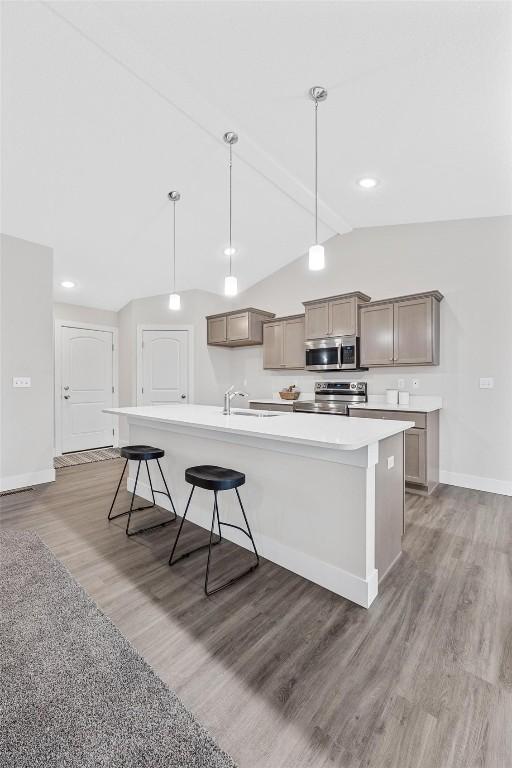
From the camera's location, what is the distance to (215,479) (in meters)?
2.10

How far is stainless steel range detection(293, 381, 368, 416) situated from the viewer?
14.5 ft

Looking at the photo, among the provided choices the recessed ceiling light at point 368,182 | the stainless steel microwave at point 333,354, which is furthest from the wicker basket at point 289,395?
the recessed ceiling light at point 368,182

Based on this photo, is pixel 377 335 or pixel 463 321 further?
pixel 377 335

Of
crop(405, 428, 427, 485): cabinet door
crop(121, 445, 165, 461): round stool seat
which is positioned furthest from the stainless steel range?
crop(121, 445, 165, 461): round stool seat

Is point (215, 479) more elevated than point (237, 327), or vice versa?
point (237, 327)

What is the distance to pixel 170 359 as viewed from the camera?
5855mm

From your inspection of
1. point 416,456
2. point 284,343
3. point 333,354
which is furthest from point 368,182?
point 416,456

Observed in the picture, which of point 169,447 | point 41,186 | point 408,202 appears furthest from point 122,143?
point 408,202

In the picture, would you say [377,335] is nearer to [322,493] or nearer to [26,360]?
[322,493]

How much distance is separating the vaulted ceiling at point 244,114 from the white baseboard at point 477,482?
9.02 feet

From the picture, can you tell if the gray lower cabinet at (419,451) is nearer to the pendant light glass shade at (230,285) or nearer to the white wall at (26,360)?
the pendant light glass shade at (230,285)

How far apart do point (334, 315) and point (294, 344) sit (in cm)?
78

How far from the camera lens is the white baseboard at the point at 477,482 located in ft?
12.0

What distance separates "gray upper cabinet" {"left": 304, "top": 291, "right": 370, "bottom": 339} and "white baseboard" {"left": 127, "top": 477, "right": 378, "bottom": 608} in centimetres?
277
